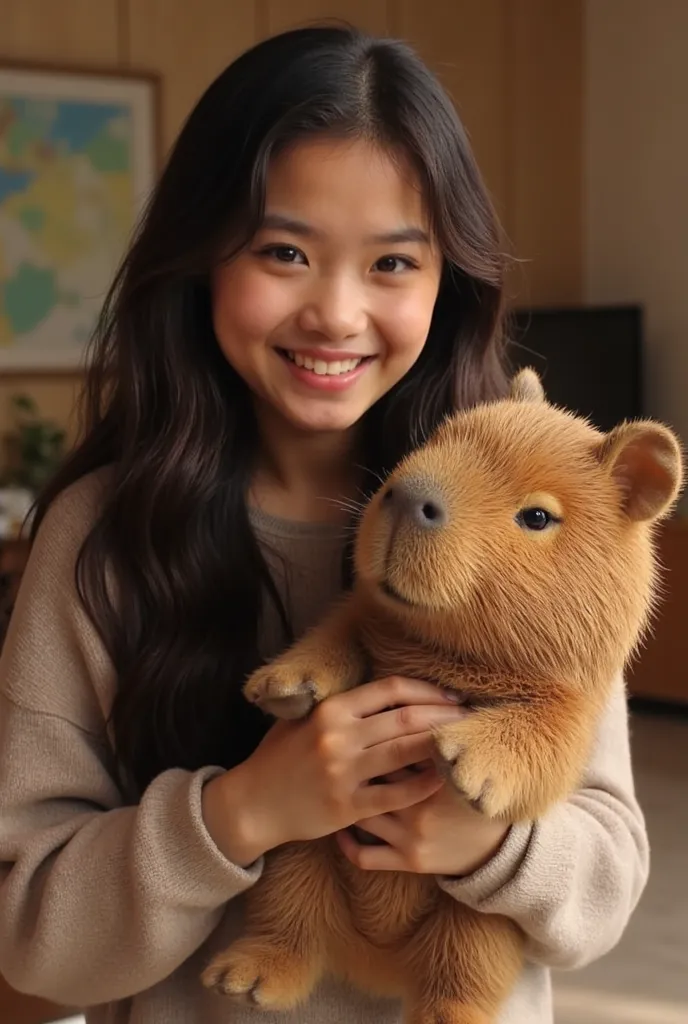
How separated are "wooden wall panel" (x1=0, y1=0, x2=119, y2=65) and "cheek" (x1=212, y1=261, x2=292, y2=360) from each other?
3.36m

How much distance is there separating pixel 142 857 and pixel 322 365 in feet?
1.42

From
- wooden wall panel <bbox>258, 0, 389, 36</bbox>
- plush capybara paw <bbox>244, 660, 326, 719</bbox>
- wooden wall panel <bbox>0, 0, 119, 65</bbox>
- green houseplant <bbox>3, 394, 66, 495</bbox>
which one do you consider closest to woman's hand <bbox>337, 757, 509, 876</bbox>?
plush capybara paw <bbox>244, 660, 326, 719</bbox>

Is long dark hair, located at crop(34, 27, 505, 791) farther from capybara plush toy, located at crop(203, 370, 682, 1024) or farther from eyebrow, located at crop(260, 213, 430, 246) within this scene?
capybara plush toy, located at crop(203, 370, 682, 1024)

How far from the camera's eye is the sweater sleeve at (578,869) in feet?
2.87

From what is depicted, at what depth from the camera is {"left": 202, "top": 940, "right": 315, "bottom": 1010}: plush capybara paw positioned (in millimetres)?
850

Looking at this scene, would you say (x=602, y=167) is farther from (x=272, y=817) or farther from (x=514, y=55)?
(x=272, y=817)

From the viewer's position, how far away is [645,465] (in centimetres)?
79

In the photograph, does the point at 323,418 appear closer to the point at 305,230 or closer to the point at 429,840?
the point at 305,230

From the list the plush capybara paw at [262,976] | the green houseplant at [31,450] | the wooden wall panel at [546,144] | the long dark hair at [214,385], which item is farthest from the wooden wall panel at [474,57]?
the plush capybara paw at [262,976]

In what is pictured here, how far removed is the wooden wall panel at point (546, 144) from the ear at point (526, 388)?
4.20 m

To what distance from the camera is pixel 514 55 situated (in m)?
5.01

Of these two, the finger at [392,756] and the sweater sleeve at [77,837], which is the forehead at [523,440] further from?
the sweater sleeve at [77,837]

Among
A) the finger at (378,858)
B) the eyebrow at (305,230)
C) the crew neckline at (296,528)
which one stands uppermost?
the eyebrow at (305,230)

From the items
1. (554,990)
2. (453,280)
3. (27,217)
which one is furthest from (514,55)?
(453,280)
